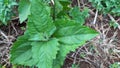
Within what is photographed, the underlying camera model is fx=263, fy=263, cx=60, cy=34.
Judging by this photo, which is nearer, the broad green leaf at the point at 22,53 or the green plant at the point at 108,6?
the broad green leaf at the point at 22,53

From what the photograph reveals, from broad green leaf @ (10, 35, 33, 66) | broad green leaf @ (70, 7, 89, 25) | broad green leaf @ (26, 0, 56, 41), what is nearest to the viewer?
broad green leaf @ (26, 0, 56, 41)

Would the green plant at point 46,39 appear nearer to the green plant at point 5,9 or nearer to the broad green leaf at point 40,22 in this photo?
the broad green leaf at point 40,22

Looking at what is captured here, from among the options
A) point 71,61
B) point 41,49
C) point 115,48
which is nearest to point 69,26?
point 41,49

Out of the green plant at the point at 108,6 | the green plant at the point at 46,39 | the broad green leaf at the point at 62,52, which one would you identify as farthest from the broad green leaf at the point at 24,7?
the green plant at the point at 108,6

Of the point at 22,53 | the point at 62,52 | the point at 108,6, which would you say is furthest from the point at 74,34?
the point at 108,6

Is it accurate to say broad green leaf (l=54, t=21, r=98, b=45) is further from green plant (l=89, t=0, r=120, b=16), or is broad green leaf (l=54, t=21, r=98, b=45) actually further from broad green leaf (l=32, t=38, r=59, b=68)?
green plant (l=89, t=0, r=120, b=16)

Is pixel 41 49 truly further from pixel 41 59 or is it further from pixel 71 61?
pixel 71 61

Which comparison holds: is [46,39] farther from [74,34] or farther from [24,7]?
[24,7]

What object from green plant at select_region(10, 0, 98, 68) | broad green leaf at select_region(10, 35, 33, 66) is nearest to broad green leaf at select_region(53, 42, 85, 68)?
green plant at select_region(10, 0, 98, 68)
